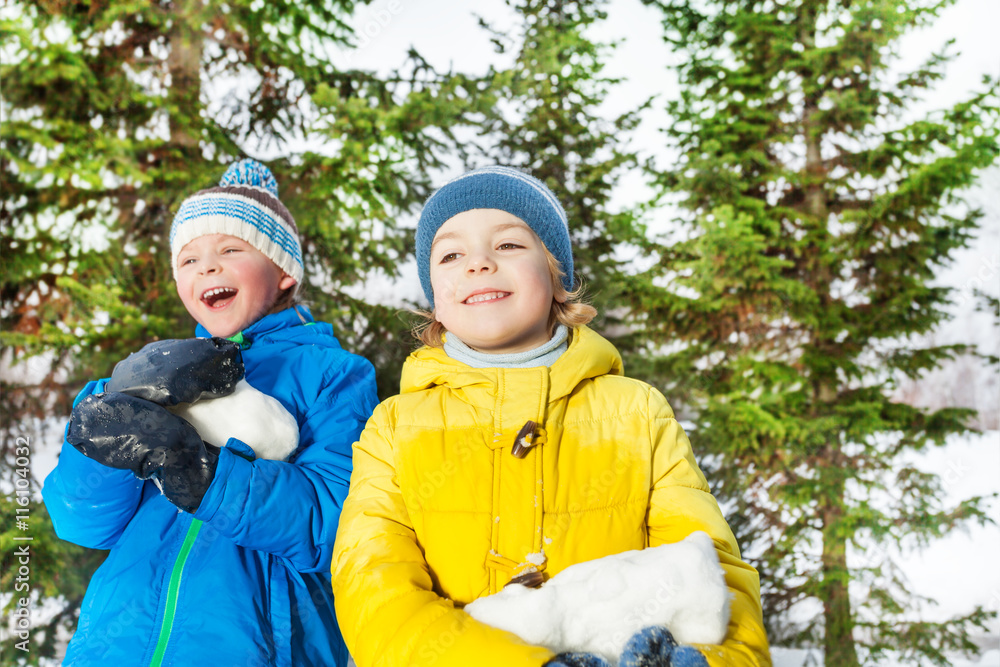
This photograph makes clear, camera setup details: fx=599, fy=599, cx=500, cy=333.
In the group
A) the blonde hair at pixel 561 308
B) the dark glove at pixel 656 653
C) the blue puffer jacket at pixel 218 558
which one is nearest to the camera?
the dark glove at pixel 656 653

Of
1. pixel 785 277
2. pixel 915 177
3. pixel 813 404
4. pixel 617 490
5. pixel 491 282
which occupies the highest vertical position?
pixel 915 177

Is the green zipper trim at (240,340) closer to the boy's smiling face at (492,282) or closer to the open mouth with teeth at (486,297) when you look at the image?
the boy's smiling face at (492,282)

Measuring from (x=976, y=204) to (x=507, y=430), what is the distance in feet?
19.5

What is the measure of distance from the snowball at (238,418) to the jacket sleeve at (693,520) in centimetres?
104

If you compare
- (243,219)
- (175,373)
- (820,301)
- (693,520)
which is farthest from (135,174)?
(820,301)

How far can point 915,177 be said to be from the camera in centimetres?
498

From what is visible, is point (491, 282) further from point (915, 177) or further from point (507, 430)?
point (915, 177)

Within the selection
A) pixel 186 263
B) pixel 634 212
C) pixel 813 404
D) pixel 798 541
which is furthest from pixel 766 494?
pixel 186 263

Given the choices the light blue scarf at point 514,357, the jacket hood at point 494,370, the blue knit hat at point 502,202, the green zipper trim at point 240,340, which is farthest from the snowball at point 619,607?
the green zipper trim at point 240,340

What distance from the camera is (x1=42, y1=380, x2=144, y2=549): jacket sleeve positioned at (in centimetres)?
162

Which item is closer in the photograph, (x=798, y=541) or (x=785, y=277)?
(x=798, y=541)

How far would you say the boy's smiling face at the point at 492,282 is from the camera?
161 centimetres

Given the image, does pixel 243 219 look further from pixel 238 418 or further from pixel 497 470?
pixel 497 470

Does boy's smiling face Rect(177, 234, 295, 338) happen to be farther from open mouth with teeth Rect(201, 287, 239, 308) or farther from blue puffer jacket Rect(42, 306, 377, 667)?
blue puffer jacket Rect(42, 306, 377, 667)
